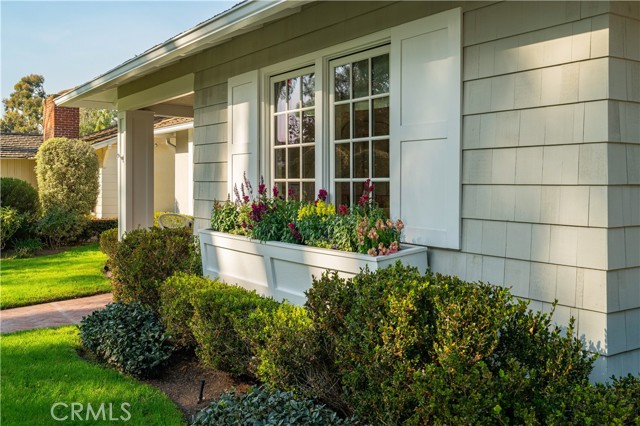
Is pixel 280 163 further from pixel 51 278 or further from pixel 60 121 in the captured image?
pixel 60 121

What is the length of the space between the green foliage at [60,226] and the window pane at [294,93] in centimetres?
952

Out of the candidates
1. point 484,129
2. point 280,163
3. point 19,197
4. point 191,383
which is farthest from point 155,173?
point 484,129

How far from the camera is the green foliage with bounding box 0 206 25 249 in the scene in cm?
1191

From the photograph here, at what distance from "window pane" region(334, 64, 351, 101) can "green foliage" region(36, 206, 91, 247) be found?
10.3 metres

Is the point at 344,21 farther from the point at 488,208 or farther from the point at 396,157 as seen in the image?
the point at 488,208

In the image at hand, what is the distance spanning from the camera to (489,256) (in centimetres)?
337

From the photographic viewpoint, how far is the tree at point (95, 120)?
3975cm

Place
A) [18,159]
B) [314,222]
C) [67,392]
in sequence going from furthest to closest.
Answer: [18,159] < [314,222] < [67,392]

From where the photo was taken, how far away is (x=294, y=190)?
17.4 ft

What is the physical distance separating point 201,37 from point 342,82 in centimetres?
152

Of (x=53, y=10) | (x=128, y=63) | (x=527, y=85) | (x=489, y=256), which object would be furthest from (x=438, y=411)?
(x=53, y=10)

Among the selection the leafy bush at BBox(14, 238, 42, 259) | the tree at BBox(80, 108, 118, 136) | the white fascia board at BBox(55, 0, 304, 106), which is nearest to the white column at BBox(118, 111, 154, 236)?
the white fascia board at BBox(55, 0, 304, 106)

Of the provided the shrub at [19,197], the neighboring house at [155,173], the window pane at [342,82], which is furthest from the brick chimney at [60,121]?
the window pane at [342,82]

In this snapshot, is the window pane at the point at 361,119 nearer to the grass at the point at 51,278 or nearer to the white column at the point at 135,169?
the grass at the point at 51,278
